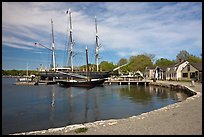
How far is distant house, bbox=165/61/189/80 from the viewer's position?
209 ft

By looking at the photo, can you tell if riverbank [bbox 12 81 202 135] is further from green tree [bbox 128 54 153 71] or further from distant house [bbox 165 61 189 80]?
green tree [bbox 128 54 153 71]

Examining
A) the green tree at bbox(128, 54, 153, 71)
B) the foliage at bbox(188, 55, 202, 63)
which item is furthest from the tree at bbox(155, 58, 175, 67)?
the foliage at bbox(188, 55, 202, 63)

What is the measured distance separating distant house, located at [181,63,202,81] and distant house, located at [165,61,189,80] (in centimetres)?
196

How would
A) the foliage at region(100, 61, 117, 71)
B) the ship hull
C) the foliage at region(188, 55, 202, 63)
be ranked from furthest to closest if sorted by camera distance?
1. the foliage at region(100, 61, 117, 71)
2. the foliage at region(188, 55, 202, 63)
3. the ship hull

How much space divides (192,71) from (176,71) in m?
9.80

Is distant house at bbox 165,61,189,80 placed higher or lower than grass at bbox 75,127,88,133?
higher

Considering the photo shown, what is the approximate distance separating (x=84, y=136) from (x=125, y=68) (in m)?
101

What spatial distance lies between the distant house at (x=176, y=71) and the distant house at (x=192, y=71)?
1.96m

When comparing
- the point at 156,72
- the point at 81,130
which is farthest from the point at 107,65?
the point at 81,130

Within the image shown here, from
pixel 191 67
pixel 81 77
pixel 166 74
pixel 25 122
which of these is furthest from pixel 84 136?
pixel 166 74

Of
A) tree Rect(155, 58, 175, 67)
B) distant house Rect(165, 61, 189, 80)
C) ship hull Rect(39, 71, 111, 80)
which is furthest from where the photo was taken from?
tree Rect(155, 58, 175, 67)

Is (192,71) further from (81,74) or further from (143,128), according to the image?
(143,128)

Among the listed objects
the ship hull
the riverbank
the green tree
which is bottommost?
the riverbank

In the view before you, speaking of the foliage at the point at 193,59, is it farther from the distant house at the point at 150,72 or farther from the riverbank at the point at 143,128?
the riverbank at the point at 143,128
